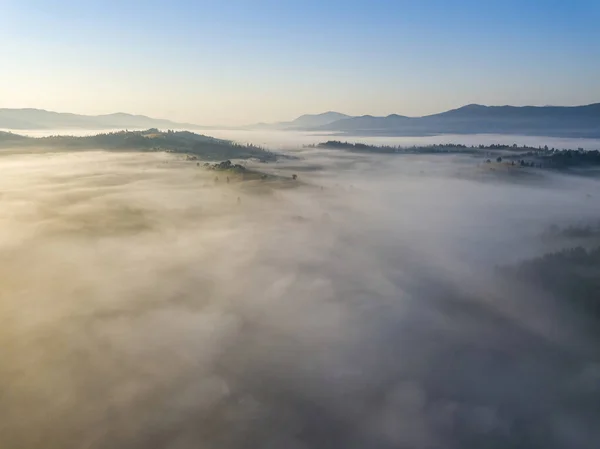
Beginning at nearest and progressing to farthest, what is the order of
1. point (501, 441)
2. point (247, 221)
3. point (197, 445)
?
1. point (197, 445)
2. point (501, 441)
3. point (247, 221)

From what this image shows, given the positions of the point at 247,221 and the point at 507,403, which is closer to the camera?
the point at 507,403

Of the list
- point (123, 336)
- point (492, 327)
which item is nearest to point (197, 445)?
point (123, 336)

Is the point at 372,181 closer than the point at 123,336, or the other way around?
the point at 123,336

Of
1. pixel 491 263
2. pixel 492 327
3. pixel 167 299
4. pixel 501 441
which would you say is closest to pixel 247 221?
pixel 167 299

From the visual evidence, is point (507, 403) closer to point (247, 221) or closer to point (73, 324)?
point (73, 324)

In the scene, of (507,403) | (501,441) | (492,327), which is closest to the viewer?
(501,441)

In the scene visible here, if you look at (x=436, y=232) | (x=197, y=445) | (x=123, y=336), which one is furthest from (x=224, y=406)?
(x=436, y=232)

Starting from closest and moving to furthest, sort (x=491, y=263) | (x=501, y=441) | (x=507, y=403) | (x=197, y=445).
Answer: (x=197, y=445), (x=501, y=441), (x=507, y=403), (x=491, y=263)

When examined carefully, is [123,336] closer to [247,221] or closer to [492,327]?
[492,327]

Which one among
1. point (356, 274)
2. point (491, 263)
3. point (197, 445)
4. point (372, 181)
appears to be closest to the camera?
point (197, 445)
